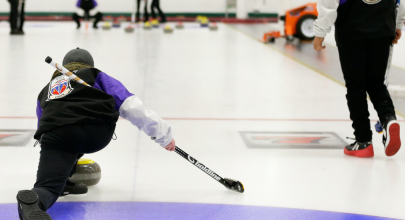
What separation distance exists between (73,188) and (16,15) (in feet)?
32.9

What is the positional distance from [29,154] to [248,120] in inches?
74.4

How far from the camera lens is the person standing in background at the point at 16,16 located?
36.9 ft

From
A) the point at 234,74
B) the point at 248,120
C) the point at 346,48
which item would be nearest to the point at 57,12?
the point at 234,74

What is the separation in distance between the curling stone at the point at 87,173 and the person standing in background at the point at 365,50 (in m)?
1.59

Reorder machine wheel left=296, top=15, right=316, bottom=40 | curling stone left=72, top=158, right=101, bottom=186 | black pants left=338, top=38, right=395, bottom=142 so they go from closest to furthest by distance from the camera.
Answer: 1. curling stone left=72, top=158, right=101, bottom=186
2. black pants left=338, top=38, right=395, bottom=142
3. machine wheel left=296, top=15, right=316, bottom=40

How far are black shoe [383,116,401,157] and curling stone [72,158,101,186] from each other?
1.80 m

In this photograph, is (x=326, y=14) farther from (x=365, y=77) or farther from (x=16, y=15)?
(x=16, y=15)

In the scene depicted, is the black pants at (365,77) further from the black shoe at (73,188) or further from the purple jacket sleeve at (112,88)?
the black shoe at (73,188)

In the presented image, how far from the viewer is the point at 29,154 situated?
338 centimetres

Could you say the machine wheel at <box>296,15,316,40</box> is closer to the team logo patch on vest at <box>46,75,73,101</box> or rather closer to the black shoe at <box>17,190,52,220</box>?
the team logo patch on vest at <box>46,75,73,101</box>

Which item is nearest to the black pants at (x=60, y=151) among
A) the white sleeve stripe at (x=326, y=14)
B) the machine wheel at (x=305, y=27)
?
the white sleeve stripe at (x=326, y=14)

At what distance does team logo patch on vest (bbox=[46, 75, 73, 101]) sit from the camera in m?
2.38

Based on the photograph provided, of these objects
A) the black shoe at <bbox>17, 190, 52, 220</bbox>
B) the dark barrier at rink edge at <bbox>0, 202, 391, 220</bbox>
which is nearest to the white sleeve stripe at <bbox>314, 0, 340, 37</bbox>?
the dark barrier at rink edge at <bbox>0, 202, 391, 220</bbox>

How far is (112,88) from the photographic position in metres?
2.47
